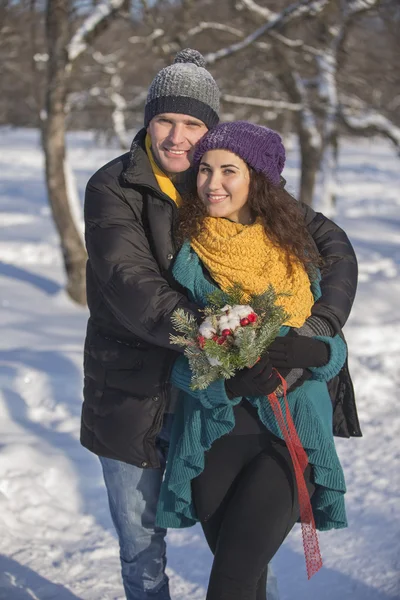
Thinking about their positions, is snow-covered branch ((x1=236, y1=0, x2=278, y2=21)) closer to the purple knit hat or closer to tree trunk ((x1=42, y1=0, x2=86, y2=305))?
tree trunk ((x1=42, y1=0, x2=86, y2=305))

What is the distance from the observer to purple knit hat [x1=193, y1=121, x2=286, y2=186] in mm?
2348

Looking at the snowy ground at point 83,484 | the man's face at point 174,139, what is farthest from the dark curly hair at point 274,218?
the snowy ground at point 83,484

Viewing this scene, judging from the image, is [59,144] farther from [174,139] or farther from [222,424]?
[222,424]

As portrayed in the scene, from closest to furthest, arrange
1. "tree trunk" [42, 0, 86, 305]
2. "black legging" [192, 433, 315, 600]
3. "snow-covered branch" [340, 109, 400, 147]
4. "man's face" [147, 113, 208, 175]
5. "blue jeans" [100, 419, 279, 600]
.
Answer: "black legging" [192, 433, 315, 600] < "man's face" [147, 113, 208, 175] < "blue jeans" [100, 419, 279, 600] < "tree trunk" [42, 0, 86, 305] < "snow-covered branch" [340, 109, 400, 147]

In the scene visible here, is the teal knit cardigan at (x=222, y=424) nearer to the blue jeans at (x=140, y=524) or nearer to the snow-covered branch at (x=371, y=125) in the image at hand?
the blue jeans at (x=140, y=524)

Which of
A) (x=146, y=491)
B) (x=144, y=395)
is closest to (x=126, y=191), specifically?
(x=144, y=395)

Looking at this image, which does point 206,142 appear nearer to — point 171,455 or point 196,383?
point 196,383

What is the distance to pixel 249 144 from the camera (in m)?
2.35

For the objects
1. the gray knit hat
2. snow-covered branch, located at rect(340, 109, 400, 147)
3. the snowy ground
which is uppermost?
snow-covered branch, located at rect(340, 109, 400, 147)

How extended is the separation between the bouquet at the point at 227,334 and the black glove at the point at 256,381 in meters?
0.03

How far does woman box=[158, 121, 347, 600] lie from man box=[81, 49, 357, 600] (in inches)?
3.0

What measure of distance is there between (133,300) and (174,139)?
0.57 m

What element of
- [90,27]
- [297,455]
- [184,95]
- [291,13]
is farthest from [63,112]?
[297,455]

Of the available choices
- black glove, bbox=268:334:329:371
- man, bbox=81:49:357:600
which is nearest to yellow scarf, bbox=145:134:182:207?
man, bbox=81:49:357:600
